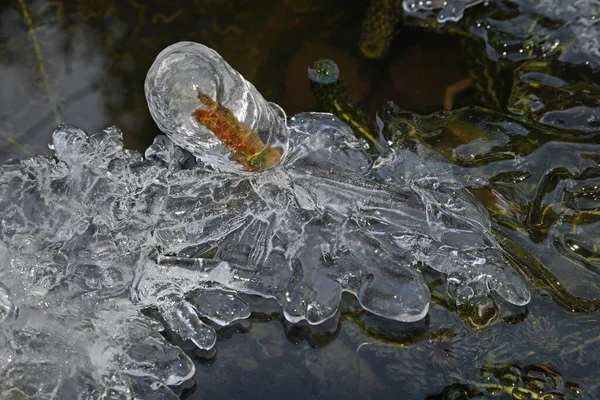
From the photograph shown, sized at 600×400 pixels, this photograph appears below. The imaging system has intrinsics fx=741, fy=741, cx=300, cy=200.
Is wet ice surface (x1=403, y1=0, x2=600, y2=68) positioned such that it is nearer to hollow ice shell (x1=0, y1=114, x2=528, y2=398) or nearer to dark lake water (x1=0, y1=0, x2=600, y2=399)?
dark lake water (x1=0, y1=0, x2=600, y2=399)

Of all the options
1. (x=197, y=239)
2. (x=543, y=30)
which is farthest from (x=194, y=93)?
(x=543, y=30)

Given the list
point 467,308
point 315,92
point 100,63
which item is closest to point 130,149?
point 100,63

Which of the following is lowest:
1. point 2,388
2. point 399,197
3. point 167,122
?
point 2,388

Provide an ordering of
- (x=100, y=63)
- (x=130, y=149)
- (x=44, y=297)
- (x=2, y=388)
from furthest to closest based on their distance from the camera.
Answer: (x=100, y=63) < (x=130, y=149) < (x=44, y=297) < (x=2, y=388)

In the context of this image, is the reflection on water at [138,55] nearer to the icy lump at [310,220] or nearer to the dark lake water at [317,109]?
the dark lake water at [317,109]

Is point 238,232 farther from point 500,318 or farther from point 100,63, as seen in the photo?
point 100,63

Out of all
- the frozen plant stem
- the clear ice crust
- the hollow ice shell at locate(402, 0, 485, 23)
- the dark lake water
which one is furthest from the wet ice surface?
the frozen plant stem

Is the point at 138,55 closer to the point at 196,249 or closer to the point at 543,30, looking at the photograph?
the point at 196,249

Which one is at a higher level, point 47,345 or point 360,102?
point 360,102
